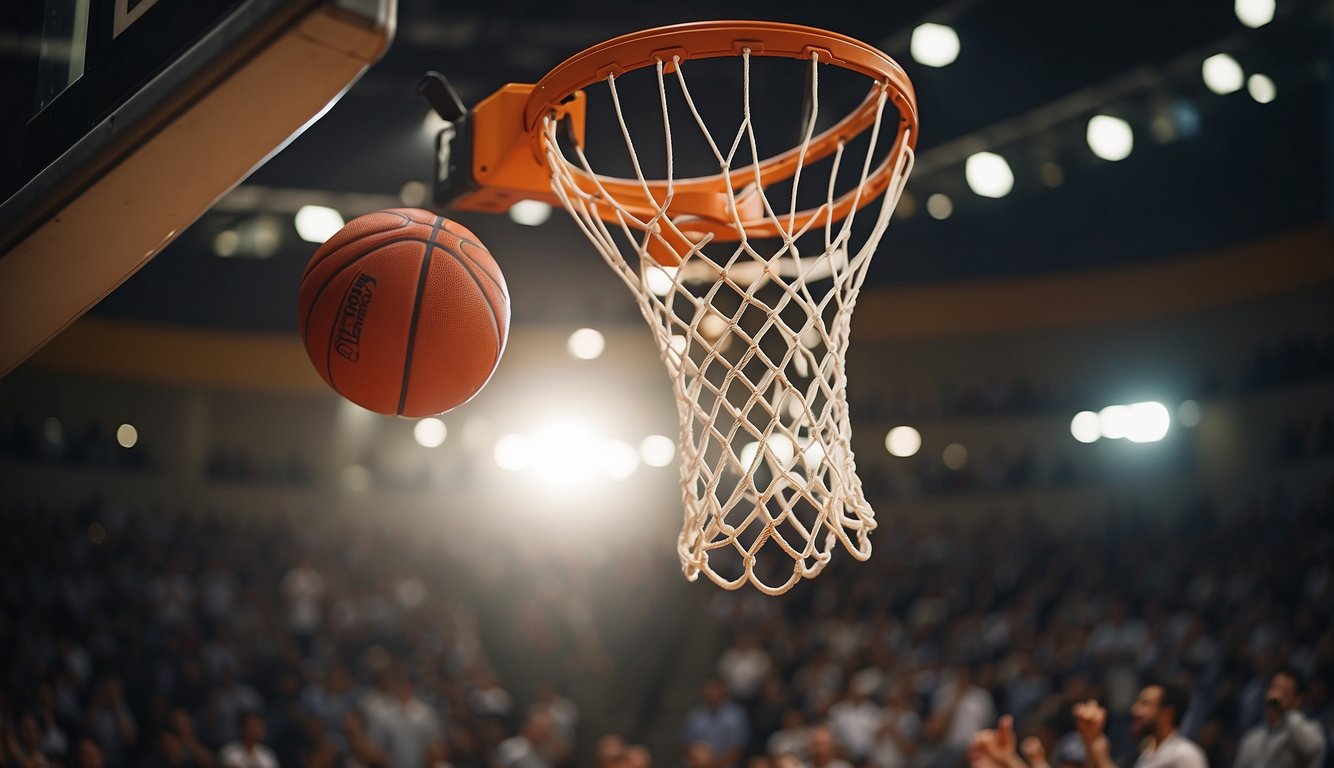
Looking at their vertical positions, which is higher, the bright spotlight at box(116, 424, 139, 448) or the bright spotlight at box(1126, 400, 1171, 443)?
the bright spotlight at box(1126, 400, 1171, 443)

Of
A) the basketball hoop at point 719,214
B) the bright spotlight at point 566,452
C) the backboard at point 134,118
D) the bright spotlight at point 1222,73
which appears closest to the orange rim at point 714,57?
the basketball hoop at point 719,214

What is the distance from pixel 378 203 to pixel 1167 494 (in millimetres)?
7705

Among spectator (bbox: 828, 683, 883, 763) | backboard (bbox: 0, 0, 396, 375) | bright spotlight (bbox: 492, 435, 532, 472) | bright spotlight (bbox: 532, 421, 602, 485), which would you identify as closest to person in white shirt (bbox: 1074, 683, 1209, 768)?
backboard (bbox: 0, 0, 396, 375)

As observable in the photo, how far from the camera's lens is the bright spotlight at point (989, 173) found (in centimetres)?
1063

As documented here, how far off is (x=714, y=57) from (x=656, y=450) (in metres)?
11.6

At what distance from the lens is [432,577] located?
1195 centimetres

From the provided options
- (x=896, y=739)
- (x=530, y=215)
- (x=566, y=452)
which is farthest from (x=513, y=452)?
(x=896, y=739)

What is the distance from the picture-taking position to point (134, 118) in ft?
4.77

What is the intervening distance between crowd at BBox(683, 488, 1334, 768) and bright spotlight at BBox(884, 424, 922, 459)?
1.96 meters

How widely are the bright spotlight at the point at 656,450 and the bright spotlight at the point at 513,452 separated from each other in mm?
1315

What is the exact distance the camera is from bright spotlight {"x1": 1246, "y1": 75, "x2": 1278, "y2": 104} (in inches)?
367

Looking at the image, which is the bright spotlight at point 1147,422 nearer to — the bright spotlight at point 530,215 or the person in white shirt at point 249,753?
the bright spotlight at point 530,215

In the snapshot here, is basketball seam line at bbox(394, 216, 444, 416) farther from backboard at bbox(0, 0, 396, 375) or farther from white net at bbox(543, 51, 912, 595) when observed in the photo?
backboard at bbox(0, 0, 396, 375)

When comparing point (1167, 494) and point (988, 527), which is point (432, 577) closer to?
point (988, 527)
